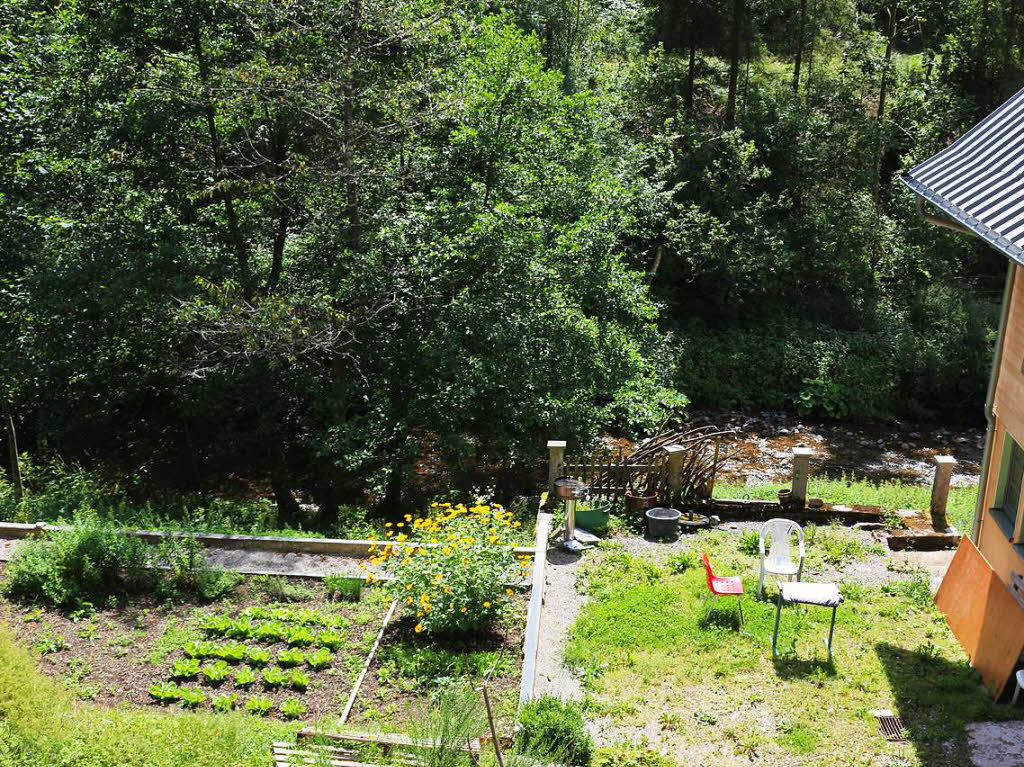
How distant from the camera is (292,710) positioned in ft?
24.1

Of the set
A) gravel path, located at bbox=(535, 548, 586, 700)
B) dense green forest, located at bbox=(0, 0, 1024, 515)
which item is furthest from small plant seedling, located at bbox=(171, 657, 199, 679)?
dense green forest, located at bbox=(0, 0, 1024, 515)

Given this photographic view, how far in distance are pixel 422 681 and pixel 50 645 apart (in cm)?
350

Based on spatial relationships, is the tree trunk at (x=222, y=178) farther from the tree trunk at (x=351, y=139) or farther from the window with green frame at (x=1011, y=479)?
the window with green frame at (x=1011, y=479)

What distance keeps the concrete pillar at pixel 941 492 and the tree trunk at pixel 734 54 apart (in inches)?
551

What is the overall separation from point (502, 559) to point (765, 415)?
539 inches

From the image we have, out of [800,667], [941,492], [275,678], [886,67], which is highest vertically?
[886,67]

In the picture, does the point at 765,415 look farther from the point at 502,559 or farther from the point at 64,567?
the point at 64,567

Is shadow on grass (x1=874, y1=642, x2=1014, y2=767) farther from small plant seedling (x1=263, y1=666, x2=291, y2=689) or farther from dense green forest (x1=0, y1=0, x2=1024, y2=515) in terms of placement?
dense green forest (x1=0, y1=0, x2=1024, y2=515)

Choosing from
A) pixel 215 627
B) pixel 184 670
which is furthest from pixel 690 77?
pixel 184 670

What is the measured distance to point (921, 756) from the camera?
23.7 ft

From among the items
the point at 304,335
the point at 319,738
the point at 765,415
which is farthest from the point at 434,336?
the point at 765,415

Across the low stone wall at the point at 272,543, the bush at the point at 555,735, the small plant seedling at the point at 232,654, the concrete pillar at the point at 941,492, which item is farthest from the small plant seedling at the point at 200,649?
the concrete pillar at the point at 941,492

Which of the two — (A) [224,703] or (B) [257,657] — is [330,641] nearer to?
(B) [257,657]

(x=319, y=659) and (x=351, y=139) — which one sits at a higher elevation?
(x=351, y=139)
